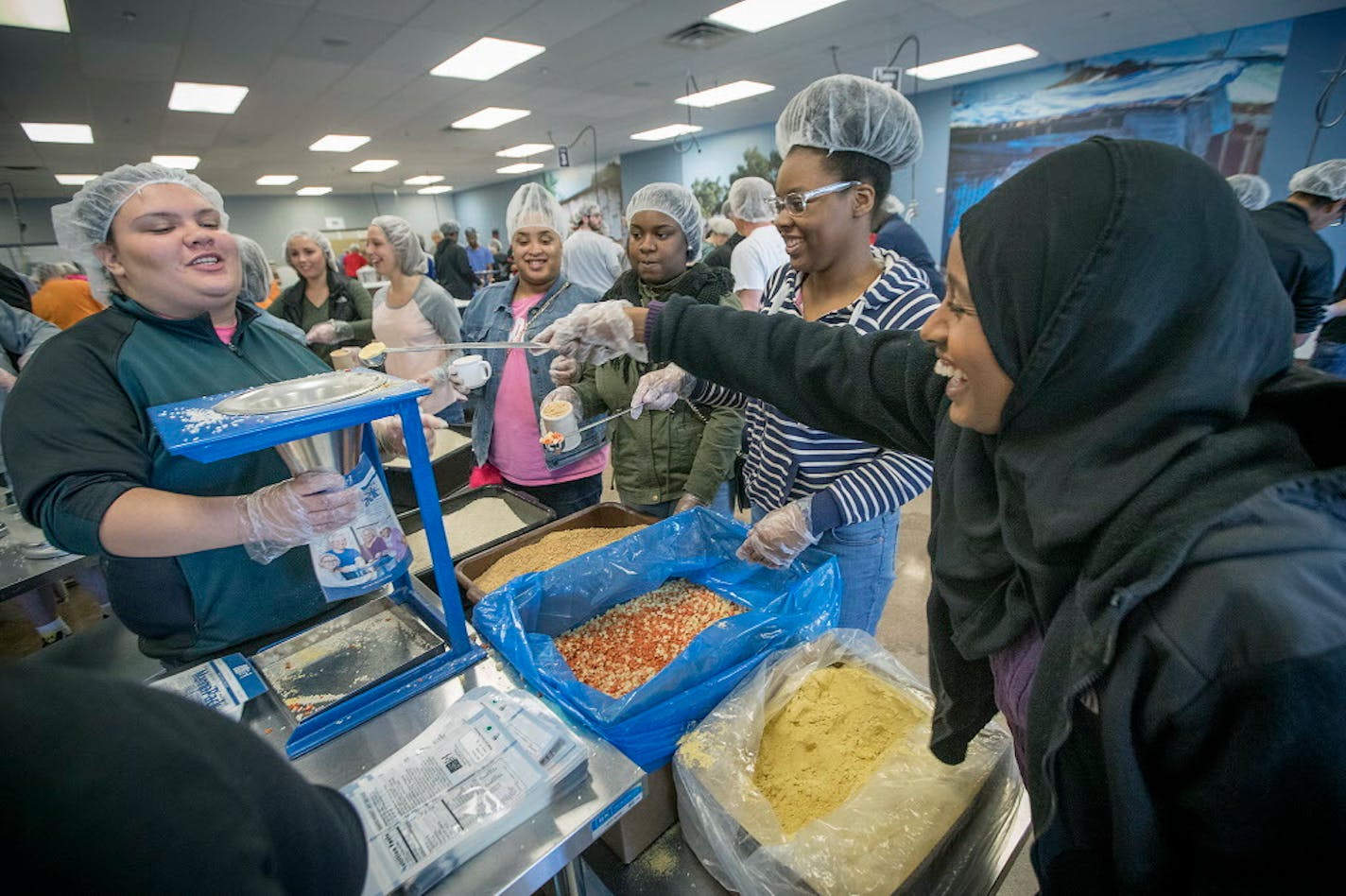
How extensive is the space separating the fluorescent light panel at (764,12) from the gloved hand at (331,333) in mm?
3388

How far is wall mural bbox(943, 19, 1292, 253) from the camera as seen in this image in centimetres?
508

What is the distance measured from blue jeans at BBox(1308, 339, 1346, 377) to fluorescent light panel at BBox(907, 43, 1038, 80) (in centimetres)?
391

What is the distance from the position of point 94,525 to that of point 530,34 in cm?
501

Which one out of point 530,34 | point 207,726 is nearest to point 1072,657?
point 207,726

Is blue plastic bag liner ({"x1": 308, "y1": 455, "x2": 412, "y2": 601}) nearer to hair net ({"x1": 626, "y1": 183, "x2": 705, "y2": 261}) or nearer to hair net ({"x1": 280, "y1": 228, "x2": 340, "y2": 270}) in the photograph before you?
hair net ({"x1": 626, "y1": 183, "x2": 705, "y2": 261})

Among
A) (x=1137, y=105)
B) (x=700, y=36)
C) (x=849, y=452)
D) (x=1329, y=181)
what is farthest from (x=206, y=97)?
(x=1137, y=105)

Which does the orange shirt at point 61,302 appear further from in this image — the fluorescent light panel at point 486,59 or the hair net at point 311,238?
the fluorescent light panel at point 486,59

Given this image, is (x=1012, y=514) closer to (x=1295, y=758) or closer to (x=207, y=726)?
(x=1295, y=758)

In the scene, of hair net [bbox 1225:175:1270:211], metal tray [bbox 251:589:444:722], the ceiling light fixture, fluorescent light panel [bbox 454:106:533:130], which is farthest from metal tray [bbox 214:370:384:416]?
the ceiling light fixture

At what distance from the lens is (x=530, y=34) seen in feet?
15.1

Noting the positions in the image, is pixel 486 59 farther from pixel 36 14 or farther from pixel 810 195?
pixel 810 195

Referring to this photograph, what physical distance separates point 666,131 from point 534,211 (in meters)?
7.92

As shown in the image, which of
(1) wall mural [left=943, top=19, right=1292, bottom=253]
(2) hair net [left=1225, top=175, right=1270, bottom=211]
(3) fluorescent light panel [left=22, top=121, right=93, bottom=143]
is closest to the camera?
(2) hair net [left=1225, top=175, right=1270, bottom=211]

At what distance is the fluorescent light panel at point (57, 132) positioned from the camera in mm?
6090
